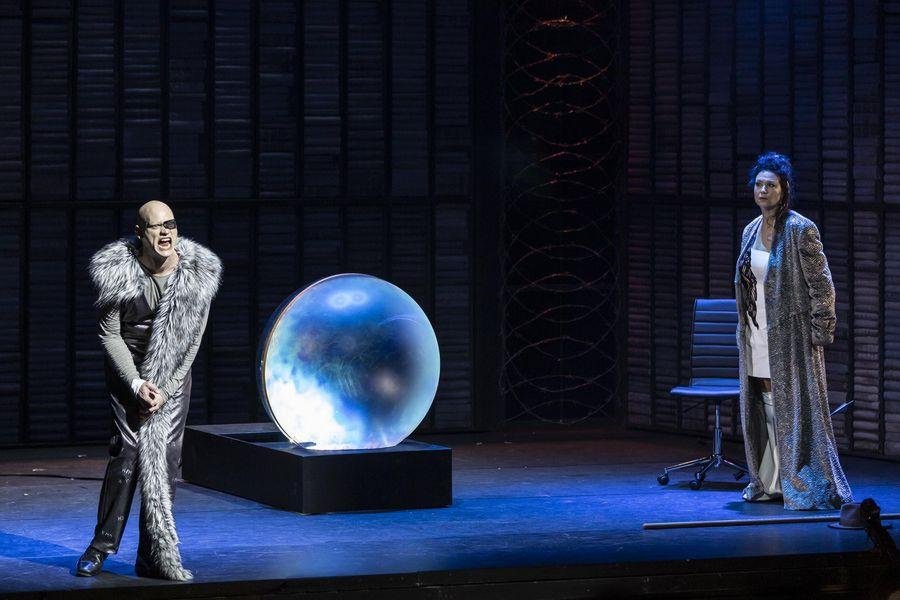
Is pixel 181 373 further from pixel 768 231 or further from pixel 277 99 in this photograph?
pixel 277 99

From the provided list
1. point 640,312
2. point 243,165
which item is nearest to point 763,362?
point 640,312

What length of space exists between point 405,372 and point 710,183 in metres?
3.72

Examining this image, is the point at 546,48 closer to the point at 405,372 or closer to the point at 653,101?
the point at 653,101

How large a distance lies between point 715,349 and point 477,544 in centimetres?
266

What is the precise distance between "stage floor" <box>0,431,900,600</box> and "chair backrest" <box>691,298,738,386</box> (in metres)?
0.63

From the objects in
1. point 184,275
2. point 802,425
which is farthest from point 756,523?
point 184,275

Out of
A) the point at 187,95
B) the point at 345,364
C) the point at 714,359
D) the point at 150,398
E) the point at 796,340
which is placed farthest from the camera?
the point at 187,95

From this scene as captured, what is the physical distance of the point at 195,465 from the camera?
9.05 m

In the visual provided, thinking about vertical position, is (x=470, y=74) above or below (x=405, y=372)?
above

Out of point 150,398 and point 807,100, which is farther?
point 807,100

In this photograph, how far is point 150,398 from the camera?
20.9ft

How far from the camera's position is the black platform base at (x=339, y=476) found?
7973 millimetres

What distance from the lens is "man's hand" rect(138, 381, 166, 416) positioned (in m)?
6.38

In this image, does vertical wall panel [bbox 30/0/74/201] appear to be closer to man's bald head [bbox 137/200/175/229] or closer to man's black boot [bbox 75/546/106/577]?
man's bald head [bbox 137/200/175/229]
